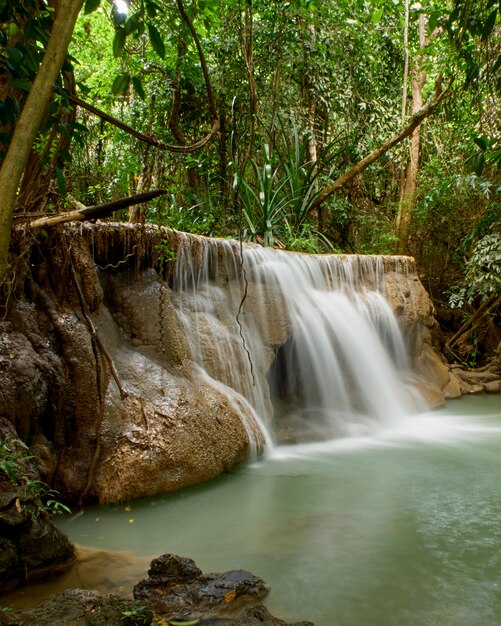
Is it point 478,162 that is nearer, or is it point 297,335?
point 478,162

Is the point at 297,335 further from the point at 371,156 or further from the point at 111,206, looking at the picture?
the point at 371,156

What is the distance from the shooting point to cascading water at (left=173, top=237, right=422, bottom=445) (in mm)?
5363

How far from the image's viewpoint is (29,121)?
62.9 inches

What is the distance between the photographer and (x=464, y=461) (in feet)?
16.1

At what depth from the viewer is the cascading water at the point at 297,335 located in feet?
17.6

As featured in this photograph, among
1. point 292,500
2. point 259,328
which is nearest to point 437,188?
point 259,328

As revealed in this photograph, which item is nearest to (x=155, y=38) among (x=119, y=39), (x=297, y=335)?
(x=119, y=39)

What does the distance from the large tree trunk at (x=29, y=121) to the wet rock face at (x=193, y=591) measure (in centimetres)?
155

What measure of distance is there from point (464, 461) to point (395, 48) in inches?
379

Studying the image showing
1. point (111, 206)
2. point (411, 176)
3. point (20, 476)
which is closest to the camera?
point (111, 206)

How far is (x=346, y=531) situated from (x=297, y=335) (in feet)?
10.6

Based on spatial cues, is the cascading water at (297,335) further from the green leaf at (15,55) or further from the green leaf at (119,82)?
the green leaf at (15,55)

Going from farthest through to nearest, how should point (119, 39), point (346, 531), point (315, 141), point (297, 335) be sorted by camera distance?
point (315, 141), point (297, 335), point (346, 531), point (119, 39)

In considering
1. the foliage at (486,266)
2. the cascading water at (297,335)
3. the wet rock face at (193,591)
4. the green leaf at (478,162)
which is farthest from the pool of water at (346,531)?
the foliage at (486,266)
